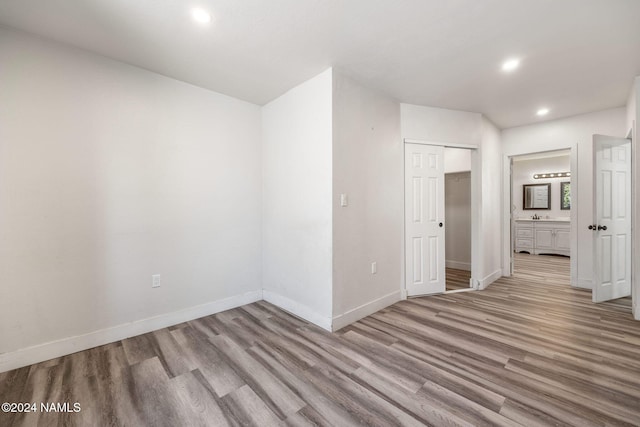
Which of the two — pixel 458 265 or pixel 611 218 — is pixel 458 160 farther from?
pixel 611 218

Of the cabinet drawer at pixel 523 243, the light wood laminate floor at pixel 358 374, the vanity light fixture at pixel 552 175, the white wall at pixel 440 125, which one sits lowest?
the light wood laminate floor at pixel 358 374

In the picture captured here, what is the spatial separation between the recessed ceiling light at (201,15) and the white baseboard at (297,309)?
2.82 metres

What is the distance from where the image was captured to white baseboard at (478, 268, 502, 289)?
13.1 ft

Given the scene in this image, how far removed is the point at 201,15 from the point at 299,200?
1845 mm

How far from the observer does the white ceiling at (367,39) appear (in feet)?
6.11

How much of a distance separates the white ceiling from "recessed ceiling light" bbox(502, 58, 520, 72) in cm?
7

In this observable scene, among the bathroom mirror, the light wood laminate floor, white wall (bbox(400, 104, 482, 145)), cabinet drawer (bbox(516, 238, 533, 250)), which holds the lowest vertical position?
the light wood laminate floor

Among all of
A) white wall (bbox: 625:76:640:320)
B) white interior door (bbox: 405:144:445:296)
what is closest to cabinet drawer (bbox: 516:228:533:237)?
white wall (bbox: 625:76:640:320)

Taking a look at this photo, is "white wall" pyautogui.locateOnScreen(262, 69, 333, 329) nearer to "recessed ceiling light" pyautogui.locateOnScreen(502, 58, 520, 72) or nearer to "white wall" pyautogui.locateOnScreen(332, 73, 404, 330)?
"white wall" pyautogui.locateOnScreen(332, 73, 404, 330)

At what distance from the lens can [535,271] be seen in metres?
5.07

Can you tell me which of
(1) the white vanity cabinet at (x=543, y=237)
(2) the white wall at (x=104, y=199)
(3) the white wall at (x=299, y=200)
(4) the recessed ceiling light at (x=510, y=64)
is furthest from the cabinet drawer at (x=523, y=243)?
(2) the white wall at (x=104, y=199)

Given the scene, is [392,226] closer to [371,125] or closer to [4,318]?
[371,125]

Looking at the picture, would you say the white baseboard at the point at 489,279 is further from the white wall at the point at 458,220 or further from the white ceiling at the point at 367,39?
the white ceiling at the point at 367,39

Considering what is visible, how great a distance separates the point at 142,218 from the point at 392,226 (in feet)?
9.51
